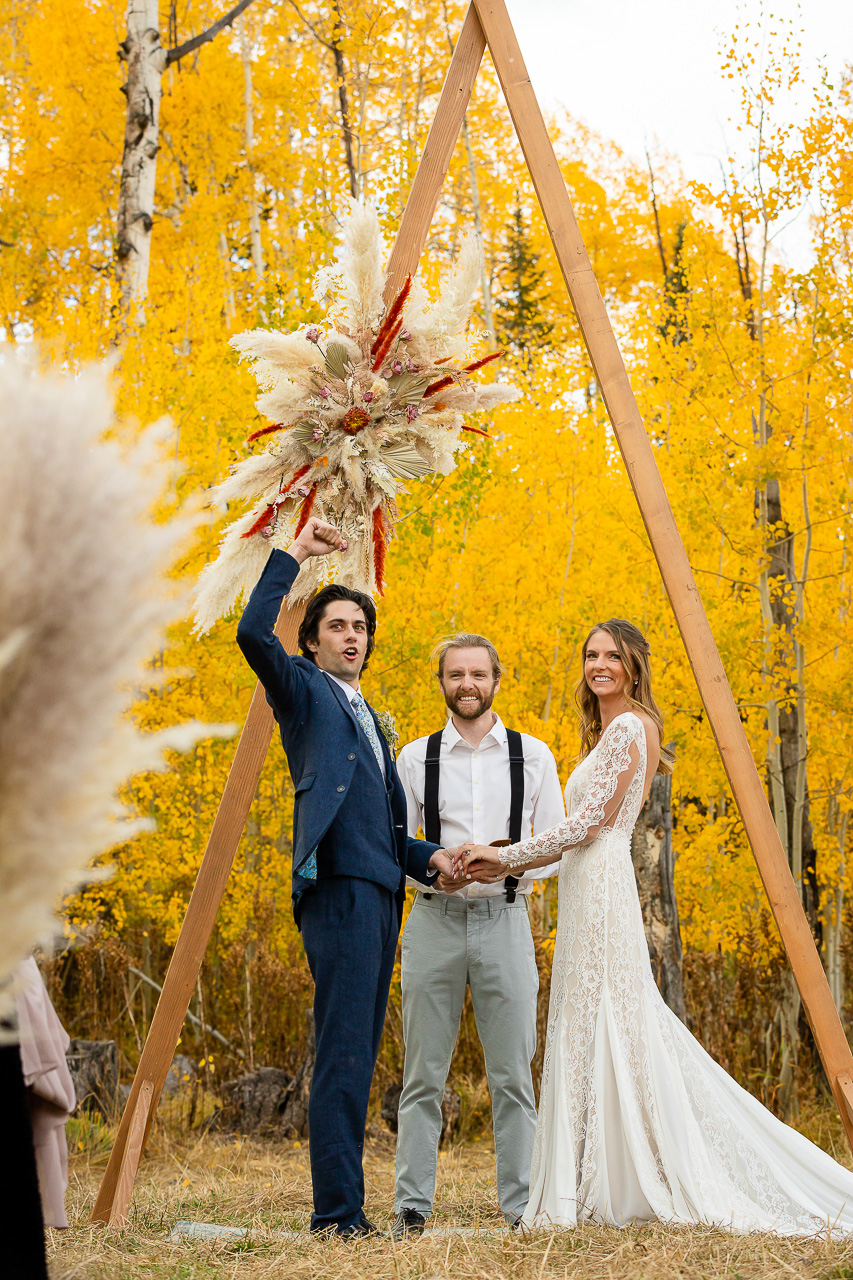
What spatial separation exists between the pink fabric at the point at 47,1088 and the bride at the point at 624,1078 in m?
1.14

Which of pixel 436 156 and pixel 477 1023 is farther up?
pixel 436 156

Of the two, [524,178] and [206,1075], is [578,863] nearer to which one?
[206,1075]

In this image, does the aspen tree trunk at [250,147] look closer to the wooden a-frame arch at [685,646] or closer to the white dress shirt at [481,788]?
the wooden a-frame arch at [685,646]

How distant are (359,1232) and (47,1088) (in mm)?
915

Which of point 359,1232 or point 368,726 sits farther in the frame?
point 368,726

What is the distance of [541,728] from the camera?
6113mm

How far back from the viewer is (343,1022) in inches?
109

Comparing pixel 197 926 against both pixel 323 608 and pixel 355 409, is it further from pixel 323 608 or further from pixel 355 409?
pixel 355 409

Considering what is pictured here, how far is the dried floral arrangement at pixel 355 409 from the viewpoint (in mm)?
3000

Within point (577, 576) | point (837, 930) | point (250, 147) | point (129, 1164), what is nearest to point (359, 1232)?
point (129, 1164)

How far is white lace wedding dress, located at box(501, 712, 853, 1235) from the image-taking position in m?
2.70

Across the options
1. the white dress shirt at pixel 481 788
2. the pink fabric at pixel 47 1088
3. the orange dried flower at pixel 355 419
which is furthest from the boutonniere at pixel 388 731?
the pink fabric at pixel 47 1088

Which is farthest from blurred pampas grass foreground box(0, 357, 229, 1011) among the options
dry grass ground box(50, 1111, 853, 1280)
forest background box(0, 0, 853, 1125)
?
forest background box(0, 0, 853, 1125)

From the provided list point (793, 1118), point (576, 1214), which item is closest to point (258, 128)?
point (793, 1118)
